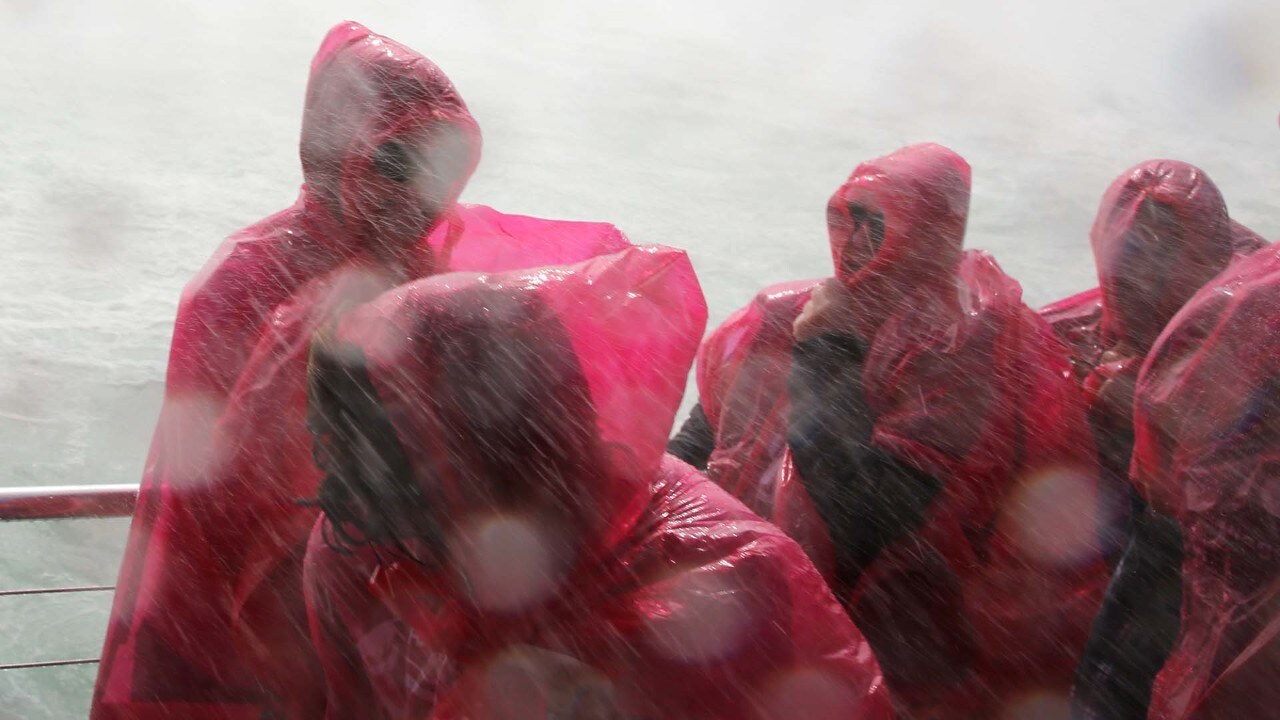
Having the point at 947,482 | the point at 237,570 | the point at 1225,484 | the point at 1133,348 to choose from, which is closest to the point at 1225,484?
the point at 1225,484

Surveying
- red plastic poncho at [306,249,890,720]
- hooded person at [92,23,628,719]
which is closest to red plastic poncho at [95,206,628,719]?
hooded person at [92,23,628,719]

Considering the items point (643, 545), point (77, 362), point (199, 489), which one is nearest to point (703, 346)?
point (199, 489)

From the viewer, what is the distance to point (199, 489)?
1734mm

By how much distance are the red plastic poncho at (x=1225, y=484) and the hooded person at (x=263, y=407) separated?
0.79m

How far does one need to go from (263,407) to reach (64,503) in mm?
358

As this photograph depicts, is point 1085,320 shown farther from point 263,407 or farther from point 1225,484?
point 263,407

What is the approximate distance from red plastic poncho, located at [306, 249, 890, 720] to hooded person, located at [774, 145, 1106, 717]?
0.86m

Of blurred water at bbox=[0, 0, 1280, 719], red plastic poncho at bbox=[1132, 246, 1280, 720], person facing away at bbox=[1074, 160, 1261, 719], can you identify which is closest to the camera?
red plastic poncho at bbox=[1132, 246, 1280, 720]

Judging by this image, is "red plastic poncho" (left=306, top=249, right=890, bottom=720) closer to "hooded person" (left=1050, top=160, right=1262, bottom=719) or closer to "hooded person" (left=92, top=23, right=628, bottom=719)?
"hooded person" (left=92, top=23, right=628, bottom=719)

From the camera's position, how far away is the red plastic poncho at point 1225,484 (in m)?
1.41

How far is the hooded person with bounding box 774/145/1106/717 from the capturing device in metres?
2.04

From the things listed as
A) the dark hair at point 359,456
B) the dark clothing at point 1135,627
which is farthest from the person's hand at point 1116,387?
the dark hair at point 359,456

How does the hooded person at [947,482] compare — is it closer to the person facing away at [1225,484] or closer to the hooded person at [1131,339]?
the hooded person at [1131,339]

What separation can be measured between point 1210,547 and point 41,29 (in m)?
9.85
